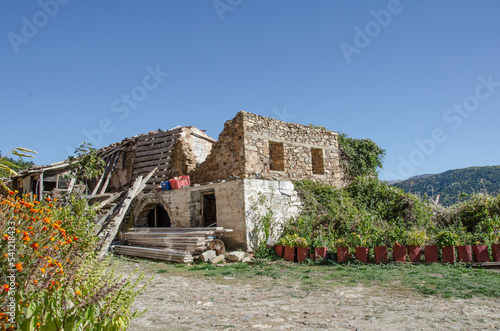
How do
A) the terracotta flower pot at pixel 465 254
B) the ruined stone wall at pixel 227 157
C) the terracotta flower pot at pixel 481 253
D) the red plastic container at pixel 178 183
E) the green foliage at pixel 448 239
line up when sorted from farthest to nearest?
the ruined stone wall at pixel 227 157
the red plastic container at pixel 178 183
the green foliage at pixel 448 239
the terracotta flower pot at pixel 465 254
the terracotta flower pot at pixel 481 253

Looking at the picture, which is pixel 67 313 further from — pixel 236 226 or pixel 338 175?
pixel 338 175

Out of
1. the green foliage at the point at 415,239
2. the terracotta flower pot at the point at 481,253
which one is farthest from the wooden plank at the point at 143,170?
the terracotta flower pot at the point at 481,253

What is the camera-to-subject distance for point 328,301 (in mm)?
5148

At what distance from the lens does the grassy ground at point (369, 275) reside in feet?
18.0

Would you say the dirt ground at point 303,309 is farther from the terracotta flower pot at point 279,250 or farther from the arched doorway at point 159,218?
the arched doorway at point 159,218

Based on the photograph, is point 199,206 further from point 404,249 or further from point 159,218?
point 404,249

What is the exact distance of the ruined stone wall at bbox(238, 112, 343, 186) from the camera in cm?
1240

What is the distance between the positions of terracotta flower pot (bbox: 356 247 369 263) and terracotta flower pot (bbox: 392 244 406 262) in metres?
0.60

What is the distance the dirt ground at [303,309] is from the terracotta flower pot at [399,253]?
235 centimetres

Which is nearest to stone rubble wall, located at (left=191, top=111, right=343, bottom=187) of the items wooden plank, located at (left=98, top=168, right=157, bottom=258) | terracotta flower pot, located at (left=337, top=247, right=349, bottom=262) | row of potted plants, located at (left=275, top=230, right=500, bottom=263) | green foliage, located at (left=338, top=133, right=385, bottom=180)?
green foliage, located at (left=338, top=133, right=385, bottom=180)

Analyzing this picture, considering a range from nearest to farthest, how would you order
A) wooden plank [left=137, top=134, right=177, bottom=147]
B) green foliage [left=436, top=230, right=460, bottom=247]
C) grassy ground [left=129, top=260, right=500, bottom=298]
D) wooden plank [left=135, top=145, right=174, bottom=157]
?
grassy ground [left=129, top=260, right=500, bottom=298] → green foliage [left=436, top=230, right=460, bottom=247] → wooden plank [left=135, top=145, right=174, bottom=157] → wooden plank [left=137, top=134, right=177, bottom=147]

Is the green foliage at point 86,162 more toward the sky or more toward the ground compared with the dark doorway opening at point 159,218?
more toward the sky

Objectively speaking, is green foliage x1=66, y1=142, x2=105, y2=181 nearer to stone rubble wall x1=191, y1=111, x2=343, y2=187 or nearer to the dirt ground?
stone rubble wall x1=191, y1=111, x2=343, y2=187

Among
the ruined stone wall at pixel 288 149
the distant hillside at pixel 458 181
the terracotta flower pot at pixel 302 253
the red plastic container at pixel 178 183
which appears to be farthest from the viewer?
the distant hillside at pixel 458 181
